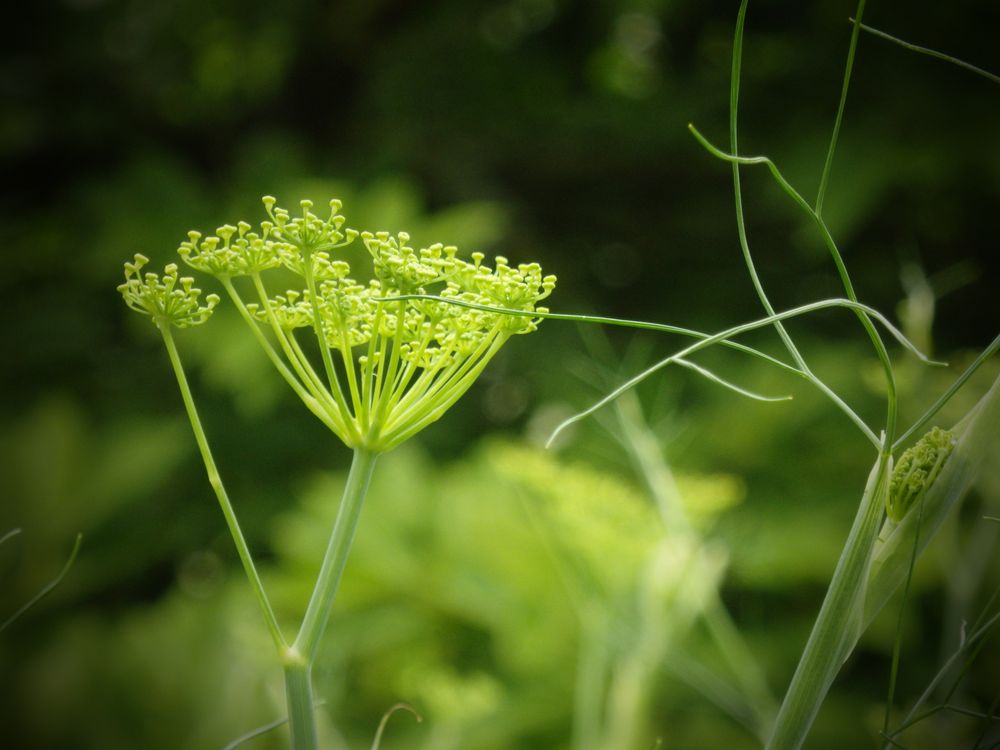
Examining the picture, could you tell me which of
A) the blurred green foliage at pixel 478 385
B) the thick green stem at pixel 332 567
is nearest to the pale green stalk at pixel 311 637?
the thick green stem at pixel 332 567

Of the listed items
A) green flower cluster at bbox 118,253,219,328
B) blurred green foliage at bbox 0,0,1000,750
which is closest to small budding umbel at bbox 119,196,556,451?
green flower cluster at bbox 118,253,219,328

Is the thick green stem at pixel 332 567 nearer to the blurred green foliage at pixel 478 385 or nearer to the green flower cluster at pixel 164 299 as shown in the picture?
the green flower cluster at pixel 164 299

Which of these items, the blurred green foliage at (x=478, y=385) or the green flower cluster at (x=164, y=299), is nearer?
the green flower cluster at (x=164, y=299)

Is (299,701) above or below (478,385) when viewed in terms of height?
above

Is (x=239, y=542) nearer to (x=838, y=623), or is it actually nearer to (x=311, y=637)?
(x=311, y=637)

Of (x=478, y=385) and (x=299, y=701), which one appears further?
(x=478, y=385)

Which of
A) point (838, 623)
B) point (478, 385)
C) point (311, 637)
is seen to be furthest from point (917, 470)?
point (478, 385)
